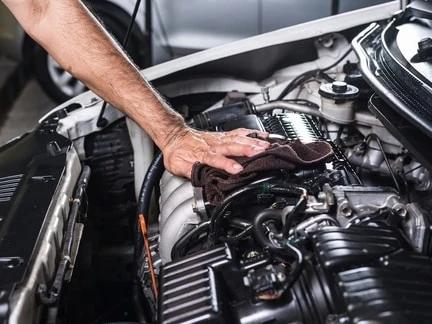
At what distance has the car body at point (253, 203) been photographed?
0.98 m

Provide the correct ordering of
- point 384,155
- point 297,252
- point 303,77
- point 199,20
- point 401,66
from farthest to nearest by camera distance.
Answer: point 199,20 → point 303,77 → point 384,155 → point 401,66 → point 297,252

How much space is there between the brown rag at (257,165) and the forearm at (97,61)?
0.22m

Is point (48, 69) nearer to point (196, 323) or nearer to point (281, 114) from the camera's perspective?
point (281, 114)

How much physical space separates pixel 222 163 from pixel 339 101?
41 cm

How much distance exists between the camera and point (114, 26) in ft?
11.6

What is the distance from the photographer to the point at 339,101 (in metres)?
1.50

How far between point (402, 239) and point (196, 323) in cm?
39

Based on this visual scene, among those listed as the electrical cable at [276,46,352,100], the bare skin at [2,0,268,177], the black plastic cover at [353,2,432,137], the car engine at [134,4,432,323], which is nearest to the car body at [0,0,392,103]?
the electrical cable at [276,46,352,100]

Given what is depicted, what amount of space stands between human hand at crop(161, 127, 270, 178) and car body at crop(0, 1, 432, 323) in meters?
0.04

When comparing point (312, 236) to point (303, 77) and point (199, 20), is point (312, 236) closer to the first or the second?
point (303, 77)

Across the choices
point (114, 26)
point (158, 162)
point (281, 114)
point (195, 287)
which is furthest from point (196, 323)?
point (114, 26)

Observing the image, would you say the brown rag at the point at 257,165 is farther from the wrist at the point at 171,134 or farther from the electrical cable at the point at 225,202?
the wrist at the point at 171,134

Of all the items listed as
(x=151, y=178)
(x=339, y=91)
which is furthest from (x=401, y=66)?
(x=151, y=178)

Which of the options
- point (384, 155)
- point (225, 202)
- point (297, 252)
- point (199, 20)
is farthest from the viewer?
point (199, 20)
